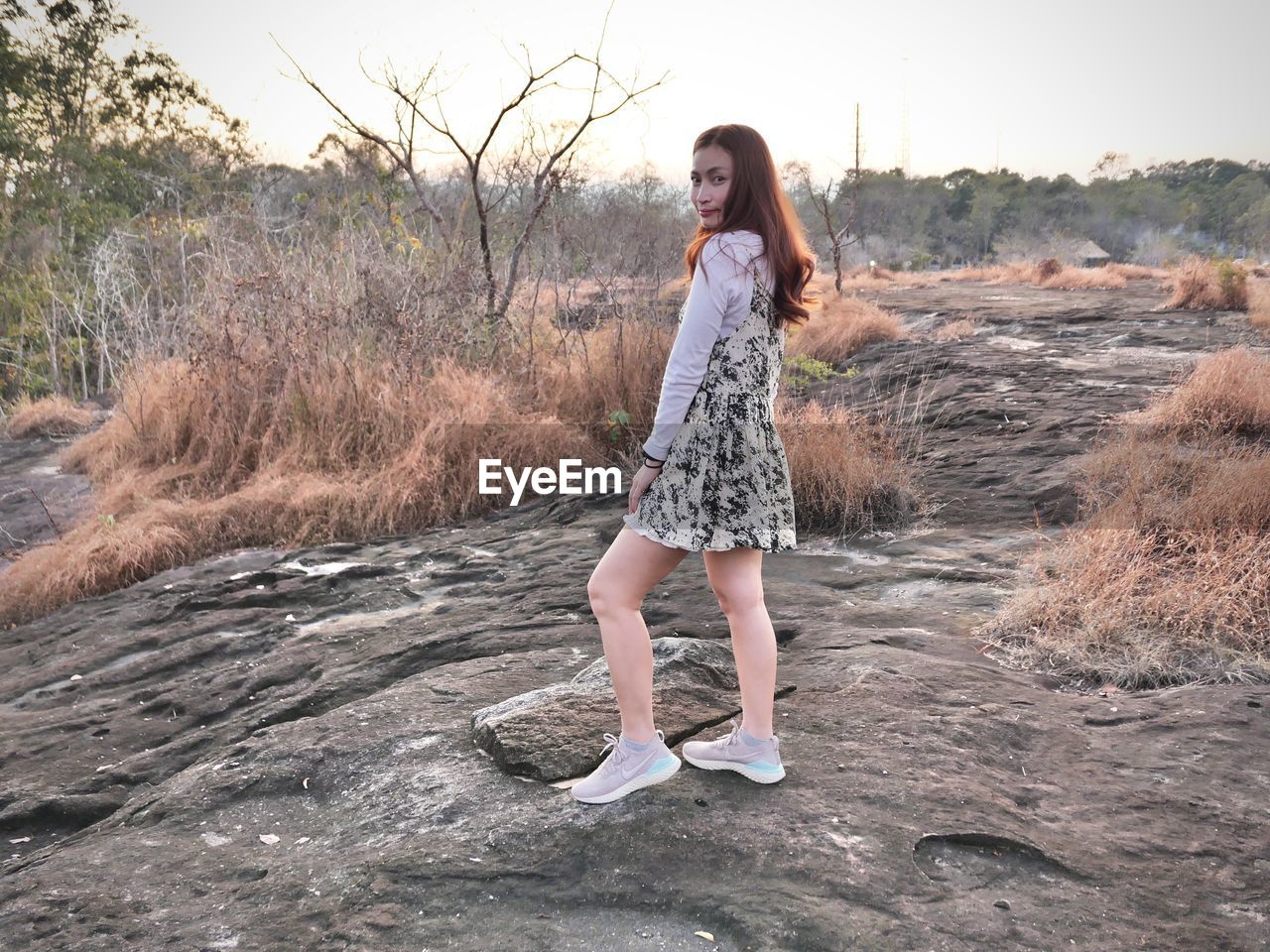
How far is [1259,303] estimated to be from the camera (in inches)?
456

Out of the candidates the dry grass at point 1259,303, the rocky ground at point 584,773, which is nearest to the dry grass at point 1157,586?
the rocky ground at point 584,773

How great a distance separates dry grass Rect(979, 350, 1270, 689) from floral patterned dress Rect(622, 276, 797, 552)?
1.55 meters

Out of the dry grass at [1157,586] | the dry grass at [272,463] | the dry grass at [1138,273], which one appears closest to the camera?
the dry grass at [1157,586]

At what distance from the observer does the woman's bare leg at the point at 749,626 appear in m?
2.30

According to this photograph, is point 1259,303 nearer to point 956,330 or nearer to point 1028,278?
point 956,330

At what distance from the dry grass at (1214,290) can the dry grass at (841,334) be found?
147 inches

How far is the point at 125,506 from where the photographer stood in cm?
641

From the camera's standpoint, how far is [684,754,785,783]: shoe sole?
242cm

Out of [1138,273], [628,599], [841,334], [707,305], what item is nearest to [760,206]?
[707,305]

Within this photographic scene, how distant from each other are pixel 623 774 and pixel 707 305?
1.06 meters

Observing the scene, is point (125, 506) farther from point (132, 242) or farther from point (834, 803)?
point (132, 242)

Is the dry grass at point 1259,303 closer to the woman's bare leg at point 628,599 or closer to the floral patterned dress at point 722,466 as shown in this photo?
the floral patterned dress at point 722,466

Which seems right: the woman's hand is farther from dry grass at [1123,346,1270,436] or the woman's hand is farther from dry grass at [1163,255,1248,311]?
dry grass at [1163,255,1248,311]

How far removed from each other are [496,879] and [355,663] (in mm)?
1862
